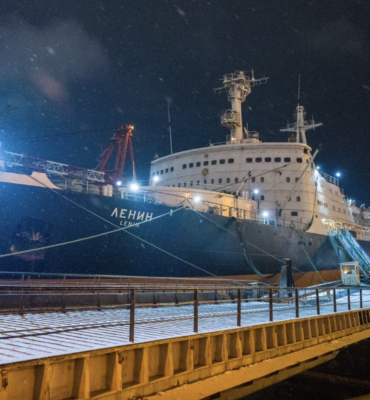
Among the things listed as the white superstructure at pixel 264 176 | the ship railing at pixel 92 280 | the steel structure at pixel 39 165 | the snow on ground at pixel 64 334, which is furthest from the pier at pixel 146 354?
the white superstructure at pixel 264 176

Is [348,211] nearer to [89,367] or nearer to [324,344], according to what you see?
[324,344]

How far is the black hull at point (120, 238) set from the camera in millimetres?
12938

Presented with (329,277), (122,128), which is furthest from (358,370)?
(122,128)

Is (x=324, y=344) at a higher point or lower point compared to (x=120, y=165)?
lower

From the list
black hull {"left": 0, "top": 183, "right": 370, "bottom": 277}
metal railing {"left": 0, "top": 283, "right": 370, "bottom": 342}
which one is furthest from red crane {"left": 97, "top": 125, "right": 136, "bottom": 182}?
metal railing {"left": 0, "top": 283, "right": 370, "bottom": 342}

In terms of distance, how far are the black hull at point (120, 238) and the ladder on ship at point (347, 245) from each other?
6584mm

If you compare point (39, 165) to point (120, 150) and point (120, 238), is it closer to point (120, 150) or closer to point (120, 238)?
point (120, 238)

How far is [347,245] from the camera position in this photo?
2594 centimetres

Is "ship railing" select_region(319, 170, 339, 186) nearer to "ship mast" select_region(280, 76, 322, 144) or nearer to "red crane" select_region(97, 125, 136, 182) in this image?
"ship mast" select_region(280, 76, 322, 144)

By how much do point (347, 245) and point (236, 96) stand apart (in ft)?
43.7

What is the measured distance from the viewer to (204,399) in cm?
522

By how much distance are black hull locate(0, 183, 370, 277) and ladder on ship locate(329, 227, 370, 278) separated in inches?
259

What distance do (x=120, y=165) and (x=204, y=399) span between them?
84.3 feet

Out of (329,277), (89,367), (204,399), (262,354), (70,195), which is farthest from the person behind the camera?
(329,277)
